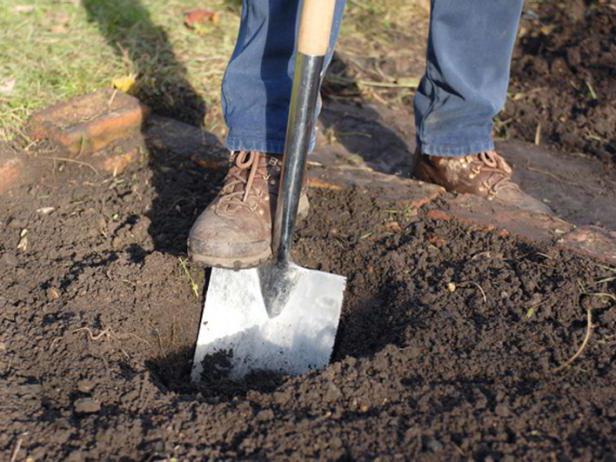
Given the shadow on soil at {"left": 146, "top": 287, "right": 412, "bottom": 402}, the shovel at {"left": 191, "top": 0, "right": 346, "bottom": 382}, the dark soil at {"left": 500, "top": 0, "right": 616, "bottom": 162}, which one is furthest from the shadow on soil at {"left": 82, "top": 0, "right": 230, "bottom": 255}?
the dark soil at {"left": 500, "top": 0, "right": 616, "bottom": 162}

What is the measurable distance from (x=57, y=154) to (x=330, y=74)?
5.11ft

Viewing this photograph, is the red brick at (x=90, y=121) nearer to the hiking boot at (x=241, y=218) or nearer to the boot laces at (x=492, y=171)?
the hiking boot at (x=241, y=218)

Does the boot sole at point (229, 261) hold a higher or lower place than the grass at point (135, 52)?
higher

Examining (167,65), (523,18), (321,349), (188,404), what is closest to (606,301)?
(321,349)

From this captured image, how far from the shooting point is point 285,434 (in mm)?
2000

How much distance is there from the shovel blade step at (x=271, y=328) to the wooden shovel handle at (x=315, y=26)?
0.66 metres

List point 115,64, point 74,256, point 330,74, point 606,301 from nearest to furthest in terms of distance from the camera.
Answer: point 606,301, point 74,256, point 115,64, point 330,74

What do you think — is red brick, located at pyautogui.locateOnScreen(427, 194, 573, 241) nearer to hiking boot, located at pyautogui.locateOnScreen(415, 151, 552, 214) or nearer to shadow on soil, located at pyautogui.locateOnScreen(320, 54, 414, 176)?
hiking boot, located at pyautogui.locateOnScreen(415, 151, 552, 214)

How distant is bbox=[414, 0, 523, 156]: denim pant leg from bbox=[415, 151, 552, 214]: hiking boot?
41 millimetres

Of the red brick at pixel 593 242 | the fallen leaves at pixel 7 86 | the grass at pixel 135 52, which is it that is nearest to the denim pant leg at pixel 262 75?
the grass at pixel 135 52

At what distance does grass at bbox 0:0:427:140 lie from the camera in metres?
3.51

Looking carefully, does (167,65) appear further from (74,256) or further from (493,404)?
(493,404)

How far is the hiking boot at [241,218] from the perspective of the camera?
248 cm

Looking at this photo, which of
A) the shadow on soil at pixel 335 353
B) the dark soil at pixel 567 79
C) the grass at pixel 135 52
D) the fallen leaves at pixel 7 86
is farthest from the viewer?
the dark soil at pixel 567 79
